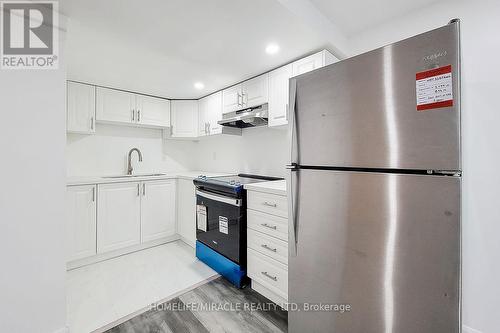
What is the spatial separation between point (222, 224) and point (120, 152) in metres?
2.02

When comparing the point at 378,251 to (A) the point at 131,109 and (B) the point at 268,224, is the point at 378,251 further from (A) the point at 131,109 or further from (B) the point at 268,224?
(A) the point at 131,109

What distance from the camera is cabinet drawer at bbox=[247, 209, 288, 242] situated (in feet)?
5.25

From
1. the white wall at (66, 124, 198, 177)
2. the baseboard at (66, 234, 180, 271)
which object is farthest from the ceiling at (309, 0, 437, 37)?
the baseboard at (66, 234, 180, 271)

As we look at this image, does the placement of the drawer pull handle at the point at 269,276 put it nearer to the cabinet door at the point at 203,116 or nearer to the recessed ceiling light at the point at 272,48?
the recessed ceiling light at the point at 272,48

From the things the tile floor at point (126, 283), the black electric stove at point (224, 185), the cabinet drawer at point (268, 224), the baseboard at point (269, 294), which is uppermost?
the black electric stove at point (224, 185)

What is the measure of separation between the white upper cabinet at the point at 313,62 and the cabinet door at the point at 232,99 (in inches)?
30.7

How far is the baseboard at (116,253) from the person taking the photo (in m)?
2.29

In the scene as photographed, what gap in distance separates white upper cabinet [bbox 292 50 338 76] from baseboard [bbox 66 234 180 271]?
8.91 ft

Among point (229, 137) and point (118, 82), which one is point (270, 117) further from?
point (118, 82)

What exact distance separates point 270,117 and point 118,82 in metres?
1.94

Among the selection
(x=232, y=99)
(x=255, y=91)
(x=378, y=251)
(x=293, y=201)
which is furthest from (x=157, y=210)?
(x=378, y=251)

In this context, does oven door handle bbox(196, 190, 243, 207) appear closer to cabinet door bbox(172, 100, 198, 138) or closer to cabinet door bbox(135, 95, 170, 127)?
cabinet door bbox(172, 100, 198, 138)

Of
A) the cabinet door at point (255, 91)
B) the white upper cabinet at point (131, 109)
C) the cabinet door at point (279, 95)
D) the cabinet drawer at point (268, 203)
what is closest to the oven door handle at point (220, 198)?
the cabinet drawer at point (268, 203)

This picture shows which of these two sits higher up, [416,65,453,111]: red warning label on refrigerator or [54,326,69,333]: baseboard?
[416,65,453,111]: red warning label on refrigerator
